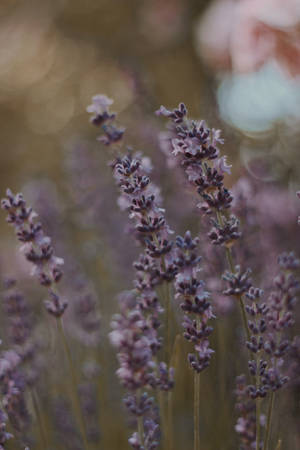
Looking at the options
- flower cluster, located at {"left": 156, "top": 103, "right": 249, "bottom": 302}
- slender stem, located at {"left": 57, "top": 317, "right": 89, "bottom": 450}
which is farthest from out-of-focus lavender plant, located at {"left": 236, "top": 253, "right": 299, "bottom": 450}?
slender stem, located at {"left": 57, "top": 317, "right": 89, "bottom": 450}

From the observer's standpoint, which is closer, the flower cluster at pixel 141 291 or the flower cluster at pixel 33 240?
the flower cluster at pixel 141 291

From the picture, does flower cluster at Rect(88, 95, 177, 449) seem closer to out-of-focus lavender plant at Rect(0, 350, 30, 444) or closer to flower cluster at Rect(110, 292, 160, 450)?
flower cluster at Rect(110, 292, 160, 450)

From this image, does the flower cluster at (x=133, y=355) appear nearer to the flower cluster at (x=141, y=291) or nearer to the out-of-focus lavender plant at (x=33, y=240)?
the flower cluster at (x=141, y=291)

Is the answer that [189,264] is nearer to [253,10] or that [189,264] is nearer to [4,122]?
[253,10]

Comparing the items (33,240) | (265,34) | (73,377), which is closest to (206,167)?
(33,240)

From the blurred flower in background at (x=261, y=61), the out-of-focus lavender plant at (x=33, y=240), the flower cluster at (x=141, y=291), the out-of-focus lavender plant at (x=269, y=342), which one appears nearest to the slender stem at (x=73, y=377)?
the out-of-focus lavender plant at (x=33, y=240)

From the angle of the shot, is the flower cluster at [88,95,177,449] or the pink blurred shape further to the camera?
the pink blurred shape

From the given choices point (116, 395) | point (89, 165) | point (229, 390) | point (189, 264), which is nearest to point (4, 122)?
point (89, 165)
